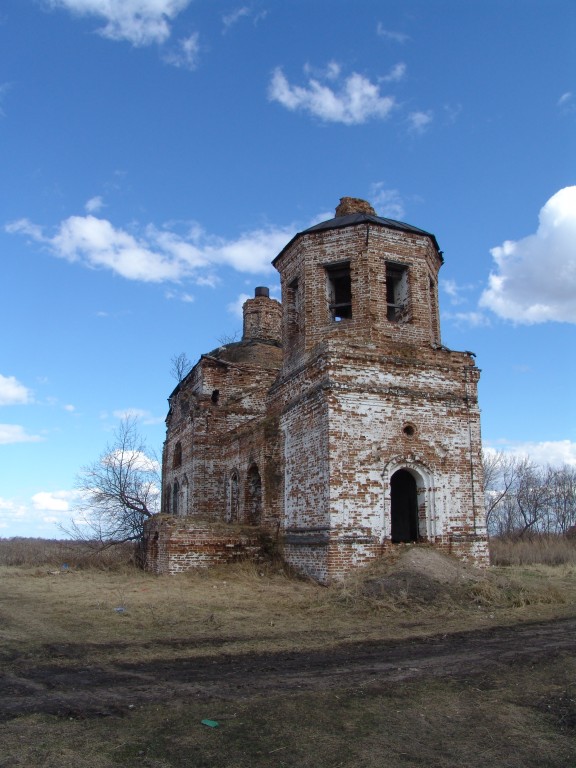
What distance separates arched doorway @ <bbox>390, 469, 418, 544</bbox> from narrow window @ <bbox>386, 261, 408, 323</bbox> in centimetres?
386

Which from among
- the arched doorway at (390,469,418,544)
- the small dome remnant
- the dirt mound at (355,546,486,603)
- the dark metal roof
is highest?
the small dome remnant

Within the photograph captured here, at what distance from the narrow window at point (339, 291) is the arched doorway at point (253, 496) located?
4918 mm

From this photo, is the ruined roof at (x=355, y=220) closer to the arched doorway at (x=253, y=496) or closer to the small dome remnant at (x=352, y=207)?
the small dome remnant at (x=352, y=207)

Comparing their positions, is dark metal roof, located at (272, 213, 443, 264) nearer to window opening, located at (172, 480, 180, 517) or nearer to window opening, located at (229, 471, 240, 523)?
window opening, located at (229, 471, 240, 523)

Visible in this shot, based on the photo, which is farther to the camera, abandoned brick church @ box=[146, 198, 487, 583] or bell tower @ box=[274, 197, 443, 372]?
bell tower @ box=[274, 197, 443, 372]

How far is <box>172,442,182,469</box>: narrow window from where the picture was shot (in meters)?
22.1

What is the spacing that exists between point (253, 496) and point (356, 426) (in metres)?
5.61

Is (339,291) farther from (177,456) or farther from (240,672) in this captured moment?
(240,672)

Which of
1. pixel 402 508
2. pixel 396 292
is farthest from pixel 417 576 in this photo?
pixel 396 292

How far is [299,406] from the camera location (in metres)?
13.5

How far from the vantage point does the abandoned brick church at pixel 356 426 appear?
12039 millimetres

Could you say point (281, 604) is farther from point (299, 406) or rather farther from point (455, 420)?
point (455, 420)

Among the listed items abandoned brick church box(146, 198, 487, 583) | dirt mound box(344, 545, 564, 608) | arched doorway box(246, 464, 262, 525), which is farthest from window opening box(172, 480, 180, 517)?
dirt mound box(344, 545, 564, 608)

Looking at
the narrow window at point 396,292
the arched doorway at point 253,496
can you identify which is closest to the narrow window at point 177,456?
the arched doorway at point 253,496
